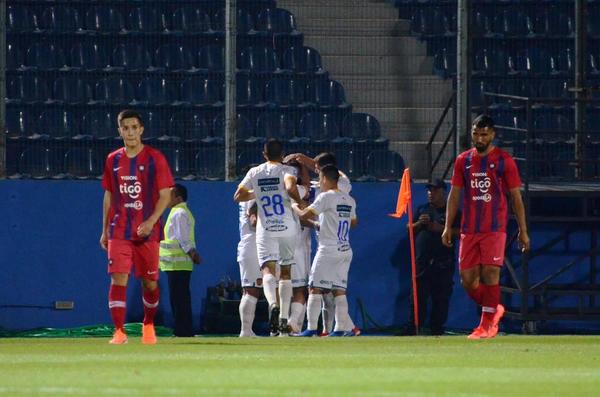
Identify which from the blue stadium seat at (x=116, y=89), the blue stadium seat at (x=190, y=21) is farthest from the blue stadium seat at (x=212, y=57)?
the blue stadium seat at (x=116, y=89)

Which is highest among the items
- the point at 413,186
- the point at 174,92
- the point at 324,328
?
the point at 174,92

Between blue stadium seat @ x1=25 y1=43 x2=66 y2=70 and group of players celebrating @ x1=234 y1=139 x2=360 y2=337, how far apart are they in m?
4.52

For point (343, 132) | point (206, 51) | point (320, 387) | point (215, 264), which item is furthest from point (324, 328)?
point (320, 387)

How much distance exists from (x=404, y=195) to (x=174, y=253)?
2992 millimetres

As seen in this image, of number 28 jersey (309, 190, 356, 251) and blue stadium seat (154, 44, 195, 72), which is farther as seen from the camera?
blue stadium seat (154, 44, 195, 72)

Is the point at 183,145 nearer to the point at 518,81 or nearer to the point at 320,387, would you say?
the point at 518,81

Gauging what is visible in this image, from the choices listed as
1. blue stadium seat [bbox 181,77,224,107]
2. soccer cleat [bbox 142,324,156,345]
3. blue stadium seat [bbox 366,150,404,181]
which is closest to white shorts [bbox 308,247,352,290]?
blue stadium seat [bbox 366,150,404,181]

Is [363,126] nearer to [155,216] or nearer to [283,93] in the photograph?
[283,93]

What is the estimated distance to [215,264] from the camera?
19953 mm

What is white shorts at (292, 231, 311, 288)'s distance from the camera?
60.0 ft

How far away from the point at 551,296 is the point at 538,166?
6.14 feet

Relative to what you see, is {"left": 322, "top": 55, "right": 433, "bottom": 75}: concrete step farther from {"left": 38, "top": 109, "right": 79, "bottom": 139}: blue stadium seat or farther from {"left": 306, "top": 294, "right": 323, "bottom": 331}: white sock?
{"left": 306, "top": 294, "right": 323, "bottom": 331}: white sock

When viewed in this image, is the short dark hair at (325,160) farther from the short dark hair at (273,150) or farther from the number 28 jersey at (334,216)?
the short dark hair at (273,150)

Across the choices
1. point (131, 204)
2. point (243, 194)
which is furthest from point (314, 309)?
point (131, 204)
